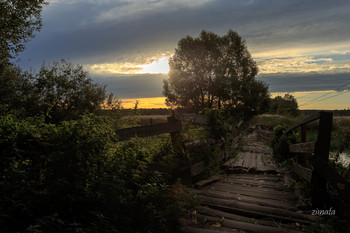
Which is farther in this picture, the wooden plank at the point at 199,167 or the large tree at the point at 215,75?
the large tree at the point at 215,75

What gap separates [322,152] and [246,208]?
Answer: 1.87 meters

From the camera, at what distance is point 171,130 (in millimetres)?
6262

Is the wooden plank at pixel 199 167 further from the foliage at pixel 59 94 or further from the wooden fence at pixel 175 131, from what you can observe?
the foliage at pixel 59 94

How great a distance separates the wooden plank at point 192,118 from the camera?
6547 millimetres

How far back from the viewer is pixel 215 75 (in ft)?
112

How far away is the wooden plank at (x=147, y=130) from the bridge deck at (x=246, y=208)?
1645mm

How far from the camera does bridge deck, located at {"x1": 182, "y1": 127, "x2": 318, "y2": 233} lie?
4.45 metres

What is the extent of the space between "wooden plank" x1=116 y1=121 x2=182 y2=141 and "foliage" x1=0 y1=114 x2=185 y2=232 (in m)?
0.81

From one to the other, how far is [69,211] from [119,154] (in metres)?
1.34

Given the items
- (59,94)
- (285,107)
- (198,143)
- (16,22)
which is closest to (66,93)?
(59,94)

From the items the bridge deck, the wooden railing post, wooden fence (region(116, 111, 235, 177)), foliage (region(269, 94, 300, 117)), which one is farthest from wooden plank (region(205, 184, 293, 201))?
foliage (region(269, 94, 300, 117))

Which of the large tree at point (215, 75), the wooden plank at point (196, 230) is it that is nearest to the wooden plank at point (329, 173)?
the wooden plank at point (196, 230)

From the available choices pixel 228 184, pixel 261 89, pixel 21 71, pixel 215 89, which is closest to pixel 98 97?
pixel 21 71

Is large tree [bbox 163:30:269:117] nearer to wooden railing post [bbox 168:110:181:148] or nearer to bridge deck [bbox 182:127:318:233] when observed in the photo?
bridge deck [bbox 182:127:318:233]
